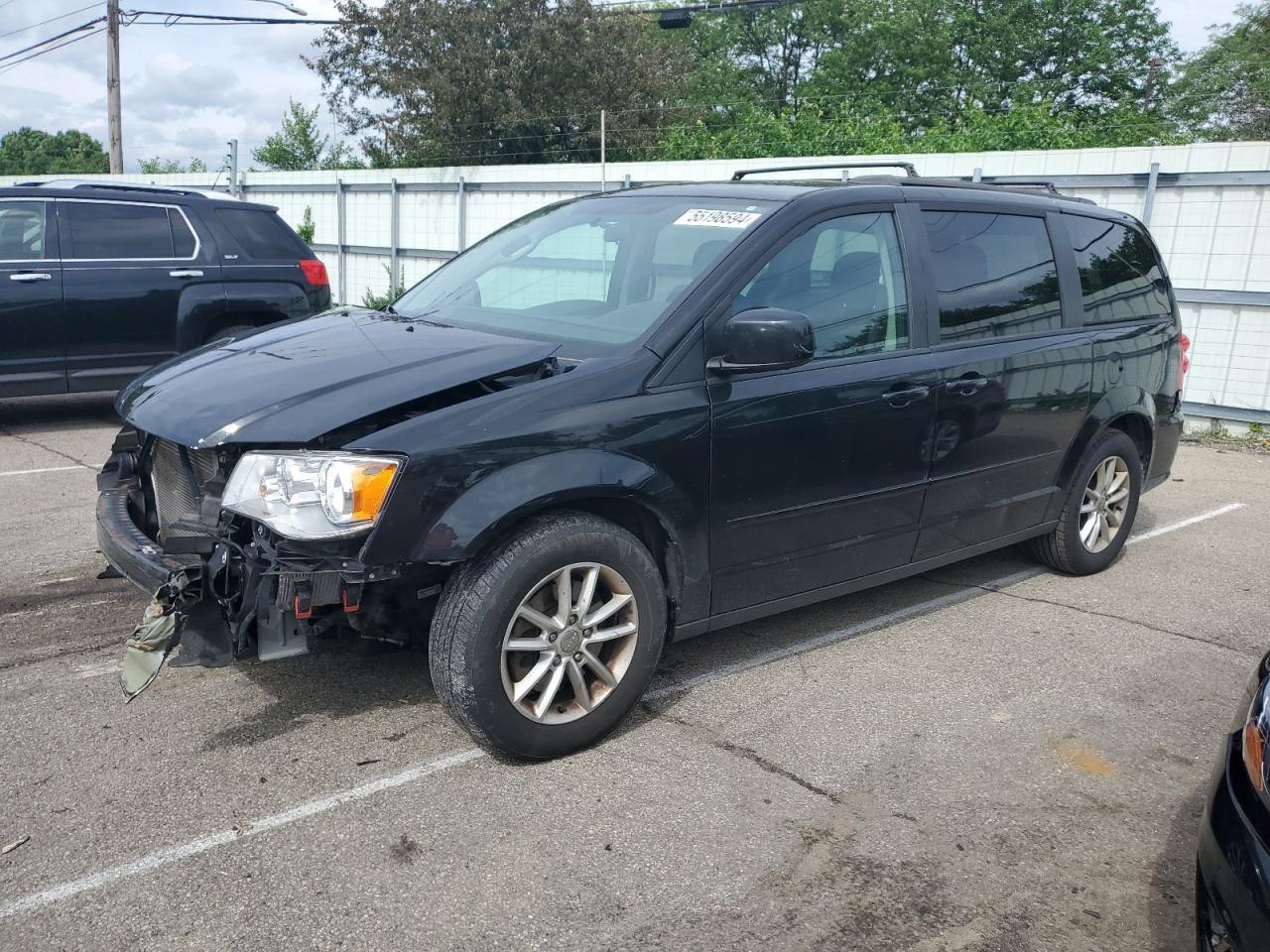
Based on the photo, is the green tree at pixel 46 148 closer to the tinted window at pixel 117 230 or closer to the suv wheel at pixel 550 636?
the tinted window at pixel 117 230

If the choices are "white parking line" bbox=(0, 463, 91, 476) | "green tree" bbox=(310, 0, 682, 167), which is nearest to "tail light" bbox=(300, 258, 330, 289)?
"white parking line" bbox=(0, 463, 91, 476)

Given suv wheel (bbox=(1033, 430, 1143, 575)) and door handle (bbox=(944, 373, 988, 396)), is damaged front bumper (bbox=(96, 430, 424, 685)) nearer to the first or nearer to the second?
door handle (bbox=(944, 373, 988, 396))

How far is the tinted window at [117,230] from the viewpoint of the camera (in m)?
8.66

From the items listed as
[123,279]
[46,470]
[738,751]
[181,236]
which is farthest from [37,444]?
[738,751]

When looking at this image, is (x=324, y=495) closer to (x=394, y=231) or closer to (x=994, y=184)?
(x=994, y=184)

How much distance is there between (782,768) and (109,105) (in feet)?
101

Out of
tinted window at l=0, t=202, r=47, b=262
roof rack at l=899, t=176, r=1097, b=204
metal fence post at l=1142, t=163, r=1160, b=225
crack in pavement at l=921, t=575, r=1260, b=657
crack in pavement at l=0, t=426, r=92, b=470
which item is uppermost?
metal fence post at l=1142, t=163, r=1160, b=225

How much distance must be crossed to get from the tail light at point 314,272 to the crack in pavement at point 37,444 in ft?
8.35

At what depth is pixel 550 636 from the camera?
343 centimetres

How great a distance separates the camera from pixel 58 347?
28.0 feet

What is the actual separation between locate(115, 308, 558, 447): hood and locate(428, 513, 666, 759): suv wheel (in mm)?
565

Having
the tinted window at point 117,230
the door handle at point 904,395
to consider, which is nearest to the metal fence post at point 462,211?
the tinted window at point 117,230

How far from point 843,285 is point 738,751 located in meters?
1.79

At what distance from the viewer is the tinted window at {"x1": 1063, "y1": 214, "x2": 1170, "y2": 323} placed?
531 cm
